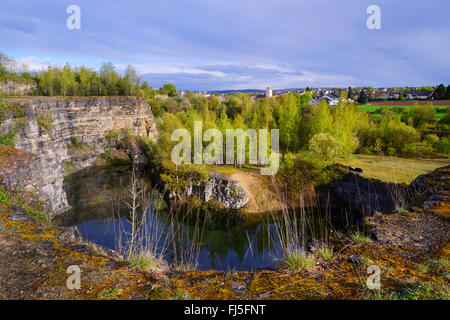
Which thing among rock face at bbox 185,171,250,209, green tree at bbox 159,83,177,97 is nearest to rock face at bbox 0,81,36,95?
rock face at bbox 185,171,250,209

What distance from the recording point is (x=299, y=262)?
3812 millimetres

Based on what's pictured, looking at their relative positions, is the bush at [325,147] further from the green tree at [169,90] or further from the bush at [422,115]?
the green tree at [169,90]

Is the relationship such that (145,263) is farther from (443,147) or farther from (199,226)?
(443,147)

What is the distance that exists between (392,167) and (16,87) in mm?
53680

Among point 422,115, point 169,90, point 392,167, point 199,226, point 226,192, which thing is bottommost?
point 199,226

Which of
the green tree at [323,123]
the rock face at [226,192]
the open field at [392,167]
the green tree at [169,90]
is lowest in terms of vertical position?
the rock face at [226,192]

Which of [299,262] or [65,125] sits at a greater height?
[65,125]

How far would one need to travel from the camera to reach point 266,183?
23438 mm

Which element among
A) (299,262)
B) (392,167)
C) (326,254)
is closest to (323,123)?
(392,167)

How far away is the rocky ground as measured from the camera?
3.12 m

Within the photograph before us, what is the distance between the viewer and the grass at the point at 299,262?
3.78m

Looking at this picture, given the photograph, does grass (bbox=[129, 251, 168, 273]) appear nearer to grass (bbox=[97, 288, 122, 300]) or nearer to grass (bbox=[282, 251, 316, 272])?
grass (bbox=[97, 288, 122, 300])

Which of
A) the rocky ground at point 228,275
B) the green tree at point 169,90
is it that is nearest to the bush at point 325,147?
the rocky ground at point 228,275

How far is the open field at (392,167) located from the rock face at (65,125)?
79.5 ft
